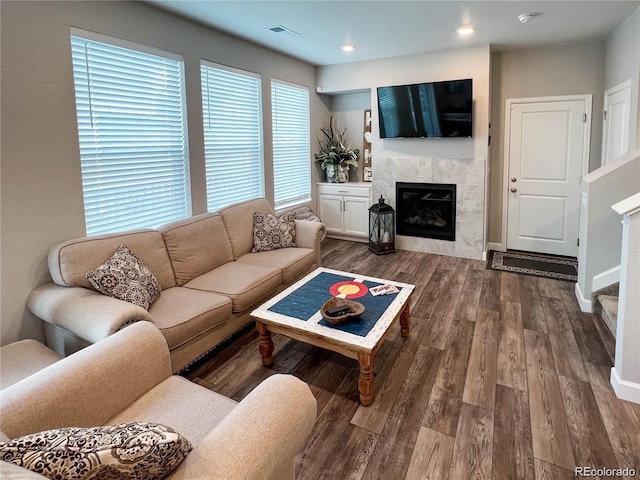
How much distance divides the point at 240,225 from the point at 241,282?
3.06ft

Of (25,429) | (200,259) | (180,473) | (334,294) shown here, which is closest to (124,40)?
(200,259)

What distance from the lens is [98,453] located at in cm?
93

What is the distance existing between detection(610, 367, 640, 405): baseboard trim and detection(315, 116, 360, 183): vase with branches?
4398 millimetres

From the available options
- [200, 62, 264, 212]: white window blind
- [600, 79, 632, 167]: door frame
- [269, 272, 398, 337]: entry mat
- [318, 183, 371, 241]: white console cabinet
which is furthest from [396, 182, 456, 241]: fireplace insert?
[269, 272, 398, 337]: entry mat

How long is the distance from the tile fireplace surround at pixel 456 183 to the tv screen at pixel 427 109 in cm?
38

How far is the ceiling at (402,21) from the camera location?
10.8 ft

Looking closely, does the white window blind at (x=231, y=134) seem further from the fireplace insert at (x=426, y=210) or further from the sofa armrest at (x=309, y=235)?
the fireplace insert at (x=426, y=210)

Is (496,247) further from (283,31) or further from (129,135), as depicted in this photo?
(129,135)

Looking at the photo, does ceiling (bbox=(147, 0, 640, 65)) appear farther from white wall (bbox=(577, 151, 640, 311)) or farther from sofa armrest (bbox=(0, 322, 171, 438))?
sofa armrest (bbox=(0, 322, 171, 438))

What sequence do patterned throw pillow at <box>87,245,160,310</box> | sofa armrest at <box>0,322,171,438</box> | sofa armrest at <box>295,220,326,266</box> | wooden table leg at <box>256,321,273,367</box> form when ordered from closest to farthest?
sofa armrest at <box>0,322,171,438</box>, patterned throw pillow at <box>87,245,160,310</box>, wooden table leg at <box>256,321,273,367</box>, sofa armrest at <box>295,220,326,266</box>

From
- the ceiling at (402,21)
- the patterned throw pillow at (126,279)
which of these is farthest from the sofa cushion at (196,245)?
the ceiling at (402,21)

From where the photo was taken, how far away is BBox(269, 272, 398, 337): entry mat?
2373 millimetres

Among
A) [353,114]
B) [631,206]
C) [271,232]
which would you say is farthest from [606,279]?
[353,114]

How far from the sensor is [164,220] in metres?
3.66
